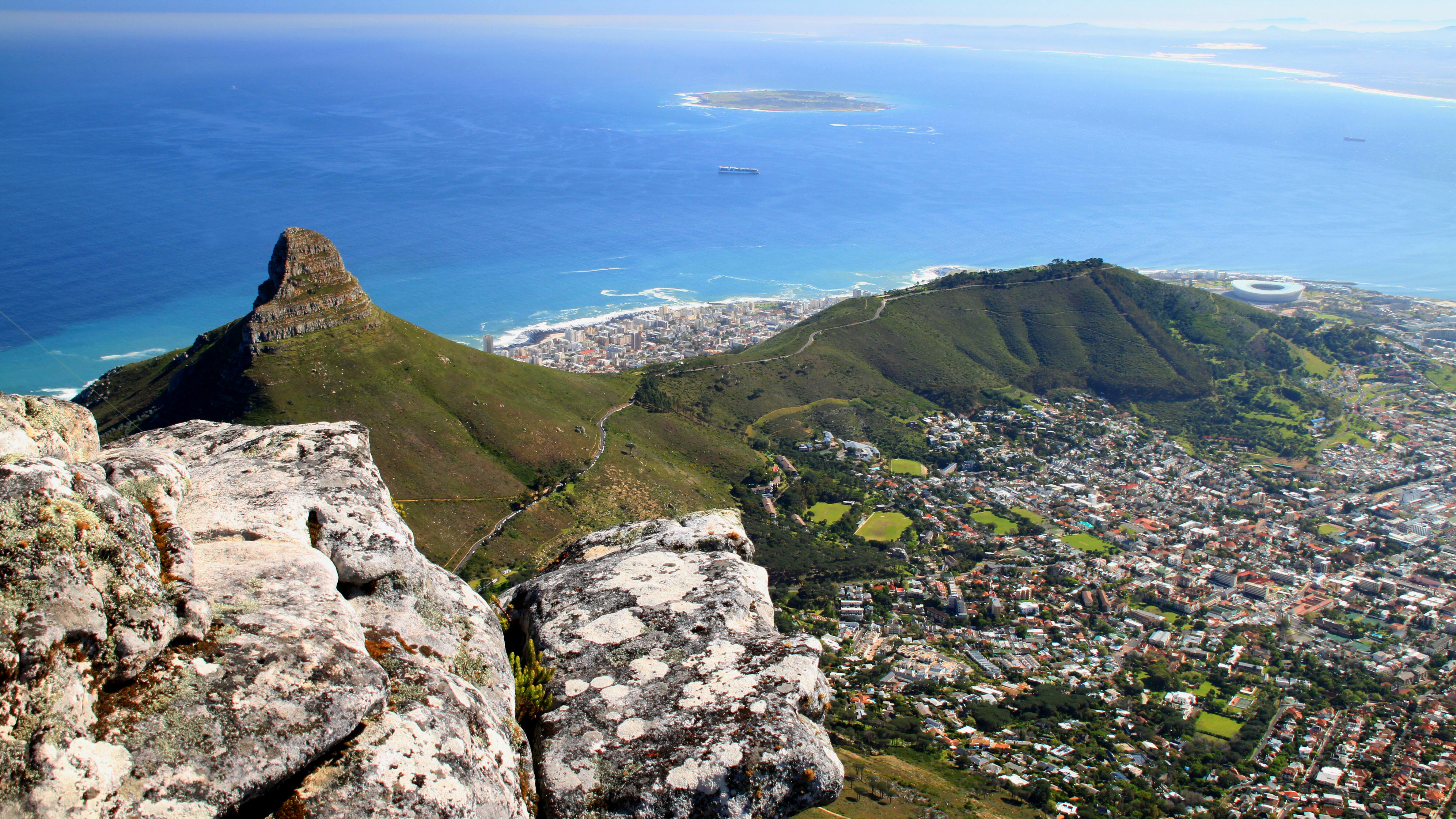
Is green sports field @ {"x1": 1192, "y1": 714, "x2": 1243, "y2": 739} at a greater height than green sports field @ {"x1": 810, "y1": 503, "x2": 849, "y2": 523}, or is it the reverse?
green sports field @ {"x1": 810, "y1": 503, "x2": 849, "y2": 523}

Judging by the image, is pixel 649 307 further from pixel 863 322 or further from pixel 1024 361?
pixel 1024 361

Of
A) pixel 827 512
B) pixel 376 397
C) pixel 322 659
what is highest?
pixel 322 659

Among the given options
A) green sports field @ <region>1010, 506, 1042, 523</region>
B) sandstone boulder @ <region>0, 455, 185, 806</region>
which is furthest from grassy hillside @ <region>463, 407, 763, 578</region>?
sandstone boulder @ <region>0, 455, 185, 806</region>

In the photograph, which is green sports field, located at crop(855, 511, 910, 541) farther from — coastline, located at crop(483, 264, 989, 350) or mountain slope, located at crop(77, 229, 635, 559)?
coastline, located at crop(483, 264, 989, 350)

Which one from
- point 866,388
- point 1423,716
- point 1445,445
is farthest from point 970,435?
point 1445,445

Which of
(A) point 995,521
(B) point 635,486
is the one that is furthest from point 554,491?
(A) point 995,521

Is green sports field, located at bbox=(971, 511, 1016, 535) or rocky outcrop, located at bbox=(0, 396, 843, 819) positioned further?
green sports field, located at bbox=(971, 511, 1016, 535)

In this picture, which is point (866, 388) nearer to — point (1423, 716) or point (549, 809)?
point (1423, 716)
